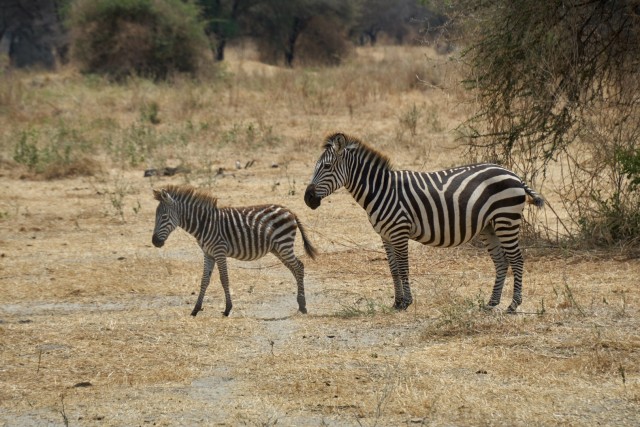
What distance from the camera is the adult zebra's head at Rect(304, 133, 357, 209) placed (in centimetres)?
927

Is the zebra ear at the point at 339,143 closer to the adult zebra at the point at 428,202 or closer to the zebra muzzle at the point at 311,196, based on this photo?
the adult zebra at the point at 428,202

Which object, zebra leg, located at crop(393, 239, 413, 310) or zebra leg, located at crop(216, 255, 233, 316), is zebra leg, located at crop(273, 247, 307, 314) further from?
zebra leg, located at crop(393, 239, 413, 310)

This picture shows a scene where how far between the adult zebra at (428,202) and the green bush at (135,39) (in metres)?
21.5

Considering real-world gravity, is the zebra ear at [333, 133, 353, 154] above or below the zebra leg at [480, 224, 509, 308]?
above

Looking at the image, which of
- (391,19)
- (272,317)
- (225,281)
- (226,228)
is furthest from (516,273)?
(391,19)

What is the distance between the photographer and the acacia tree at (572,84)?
11.1m

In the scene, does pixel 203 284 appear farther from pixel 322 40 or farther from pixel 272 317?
pixel 322 40

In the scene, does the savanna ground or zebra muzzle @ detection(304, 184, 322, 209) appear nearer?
the savanna ground

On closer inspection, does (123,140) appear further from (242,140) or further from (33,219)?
(33,219)

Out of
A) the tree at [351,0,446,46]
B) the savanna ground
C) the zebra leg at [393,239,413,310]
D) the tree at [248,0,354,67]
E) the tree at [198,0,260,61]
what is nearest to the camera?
the savanna ground

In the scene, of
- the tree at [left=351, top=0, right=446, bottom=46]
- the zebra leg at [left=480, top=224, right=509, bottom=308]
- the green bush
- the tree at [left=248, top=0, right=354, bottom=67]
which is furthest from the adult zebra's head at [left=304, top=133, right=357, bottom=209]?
the tree at [left=351, top=0, right=446, bottom=46]

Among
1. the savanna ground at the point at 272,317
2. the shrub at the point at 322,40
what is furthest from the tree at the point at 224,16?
the savanna ground at the point at 272,317

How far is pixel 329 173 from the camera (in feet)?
30.5

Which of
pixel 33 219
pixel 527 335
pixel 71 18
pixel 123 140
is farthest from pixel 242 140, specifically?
pixel 71 18
